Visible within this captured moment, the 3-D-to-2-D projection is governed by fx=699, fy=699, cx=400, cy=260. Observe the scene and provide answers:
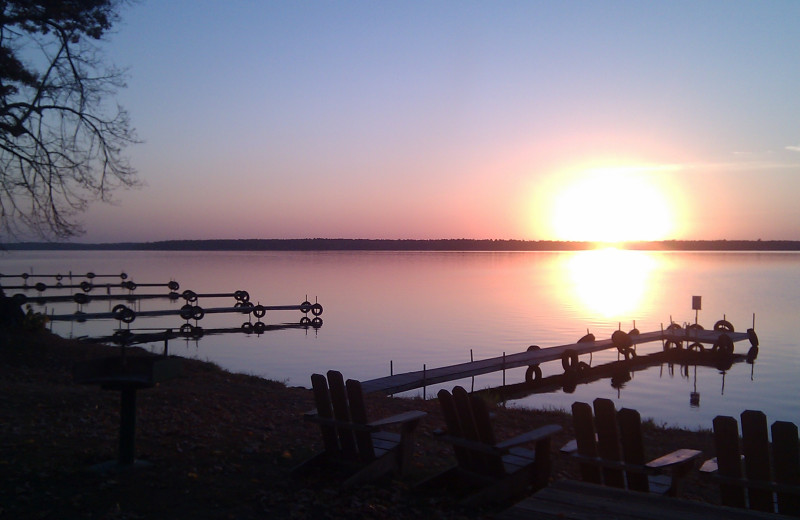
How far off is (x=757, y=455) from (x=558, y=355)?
2141 cm

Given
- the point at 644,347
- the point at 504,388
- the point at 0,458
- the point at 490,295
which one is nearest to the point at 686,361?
the point at 644,347

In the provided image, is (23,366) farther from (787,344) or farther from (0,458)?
(787,344)

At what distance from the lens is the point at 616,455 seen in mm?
5805

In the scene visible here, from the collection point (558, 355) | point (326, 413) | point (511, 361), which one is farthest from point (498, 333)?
point (326, 413)

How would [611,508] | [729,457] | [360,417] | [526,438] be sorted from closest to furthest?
1. [611,508]
2. [729,457]
3. [526,438]
4. [360,417]

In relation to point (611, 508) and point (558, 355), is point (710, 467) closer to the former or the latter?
point (611, 508)

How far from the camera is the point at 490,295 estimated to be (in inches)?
2347

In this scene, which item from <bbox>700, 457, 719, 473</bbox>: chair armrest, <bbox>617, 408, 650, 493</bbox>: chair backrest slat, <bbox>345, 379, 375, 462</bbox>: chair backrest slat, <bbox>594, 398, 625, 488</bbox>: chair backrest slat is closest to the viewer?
<bbox>700, 457, 719, 473</bbox>: chair armrest

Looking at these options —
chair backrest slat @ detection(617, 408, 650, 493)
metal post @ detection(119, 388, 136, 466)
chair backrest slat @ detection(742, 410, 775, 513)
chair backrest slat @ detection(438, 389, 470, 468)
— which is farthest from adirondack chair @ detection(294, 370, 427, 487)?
chair backrest slat @ detection(742, 410, 775, 513)

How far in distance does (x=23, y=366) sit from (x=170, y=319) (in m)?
30.0

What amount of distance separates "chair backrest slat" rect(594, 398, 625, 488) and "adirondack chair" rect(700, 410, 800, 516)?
0.76 metres

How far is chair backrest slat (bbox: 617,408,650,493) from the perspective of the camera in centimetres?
565

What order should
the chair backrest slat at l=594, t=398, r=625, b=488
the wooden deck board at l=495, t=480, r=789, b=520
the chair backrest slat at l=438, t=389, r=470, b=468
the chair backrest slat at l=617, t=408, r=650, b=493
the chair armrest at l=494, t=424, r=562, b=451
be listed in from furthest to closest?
the chair backrest slat at l=438, t=389, r=470, b=468 < the chair armrest at l=494, t=424, r=562, b=451 < the chair backrest slat at l=594, t=398, r=625, b=488 < the chair backrest slat at l=617, t=408, r=650, b=493 < the wooden deck board at l=495, t=480, r=789, b=520

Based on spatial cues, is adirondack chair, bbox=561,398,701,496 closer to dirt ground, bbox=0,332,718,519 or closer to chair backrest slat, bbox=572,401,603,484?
chair backrest slat, bbox=572,401,603,484
